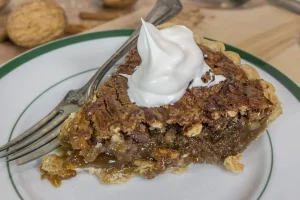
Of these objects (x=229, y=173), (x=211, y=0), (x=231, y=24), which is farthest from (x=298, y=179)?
(x=211, y=0)

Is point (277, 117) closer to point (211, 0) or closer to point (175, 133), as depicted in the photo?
point (175, 133)

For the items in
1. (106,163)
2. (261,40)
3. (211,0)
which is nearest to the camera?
(106,163)

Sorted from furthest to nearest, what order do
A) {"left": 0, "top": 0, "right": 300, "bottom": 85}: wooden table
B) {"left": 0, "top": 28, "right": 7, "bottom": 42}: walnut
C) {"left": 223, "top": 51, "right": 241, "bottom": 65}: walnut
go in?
{"left": 0, "top": 28, "right": 7, "bottom": 42}: walnut, {"left": 0, "top": 0, "right": 300, "bottom": 85}: wooden table, {"left": 223, "top": 51, "right": 241, "bottom": 65}: walnut

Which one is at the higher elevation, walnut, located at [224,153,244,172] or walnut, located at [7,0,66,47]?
walnut, located at [7,0,66,47]

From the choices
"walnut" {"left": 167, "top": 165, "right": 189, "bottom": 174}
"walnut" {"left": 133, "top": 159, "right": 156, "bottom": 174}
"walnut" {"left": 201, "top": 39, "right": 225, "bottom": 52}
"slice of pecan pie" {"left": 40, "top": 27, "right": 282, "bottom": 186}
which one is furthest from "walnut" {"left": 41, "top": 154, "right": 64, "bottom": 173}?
"walnut" {"left": 201, "top": 39, "right": 225, "bottom": 52}

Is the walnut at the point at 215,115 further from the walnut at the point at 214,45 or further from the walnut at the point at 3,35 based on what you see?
the walnut at the point at 3,35

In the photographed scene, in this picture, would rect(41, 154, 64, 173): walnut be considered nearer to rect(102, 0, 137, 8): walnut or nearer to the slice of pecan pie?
the slice of pecan pie

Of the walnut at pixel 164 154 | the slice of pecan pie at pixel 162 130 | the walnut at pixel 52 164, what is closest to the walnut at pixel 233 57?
the slice of pecan pie at pixel 162 130

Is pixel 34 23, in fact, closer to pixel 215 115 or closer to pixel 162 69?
pixel 162 69
